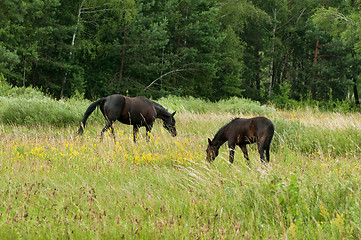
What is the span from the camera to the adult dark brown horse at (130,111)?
9094mm

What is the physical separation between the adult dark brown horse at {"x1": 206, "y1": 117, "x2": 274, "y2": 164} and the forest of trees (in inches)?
614

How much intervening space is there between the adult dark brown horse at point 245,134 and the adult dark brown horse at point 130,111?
3.19 metres

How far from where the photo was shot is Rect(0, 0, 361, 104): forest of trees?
24.9 metres

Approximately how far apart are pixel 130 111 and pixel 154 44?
1887cm

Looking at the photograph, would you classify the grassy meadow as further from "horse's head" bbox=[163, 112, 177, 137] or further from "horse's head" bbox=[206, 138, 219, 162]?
"horse's head" bbox=[163, 112, 177, 137]

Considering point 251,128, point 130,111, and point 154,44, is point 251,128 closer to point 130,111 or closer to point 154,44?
point 130,111

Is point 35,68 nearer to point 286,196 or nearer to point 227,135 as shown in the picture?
point 227,135

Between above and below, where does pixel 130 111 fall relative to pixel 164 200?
below

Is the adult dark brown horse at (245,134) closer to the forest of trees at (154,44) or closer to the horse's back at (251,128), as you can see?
the horse's back at (251,128)

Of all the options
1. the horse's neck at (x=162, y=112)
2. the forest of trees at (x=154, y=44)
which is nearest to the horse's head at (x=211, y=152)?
the horse's neck at (x=162, y=112)

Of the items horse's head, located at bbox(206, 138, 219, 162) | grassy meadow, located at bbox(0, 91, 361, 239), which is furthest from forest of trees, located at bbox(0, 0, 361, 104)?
grassy meadow, located at bbox(0, 91, 361, 239)

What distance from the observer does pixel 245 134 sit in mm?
6070

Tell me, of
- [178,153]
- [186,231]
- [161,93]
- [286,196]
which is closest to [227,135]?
[178,153]

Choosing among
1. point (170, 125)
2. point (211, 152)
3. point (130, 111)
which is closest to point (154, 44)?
point (170, 125)
